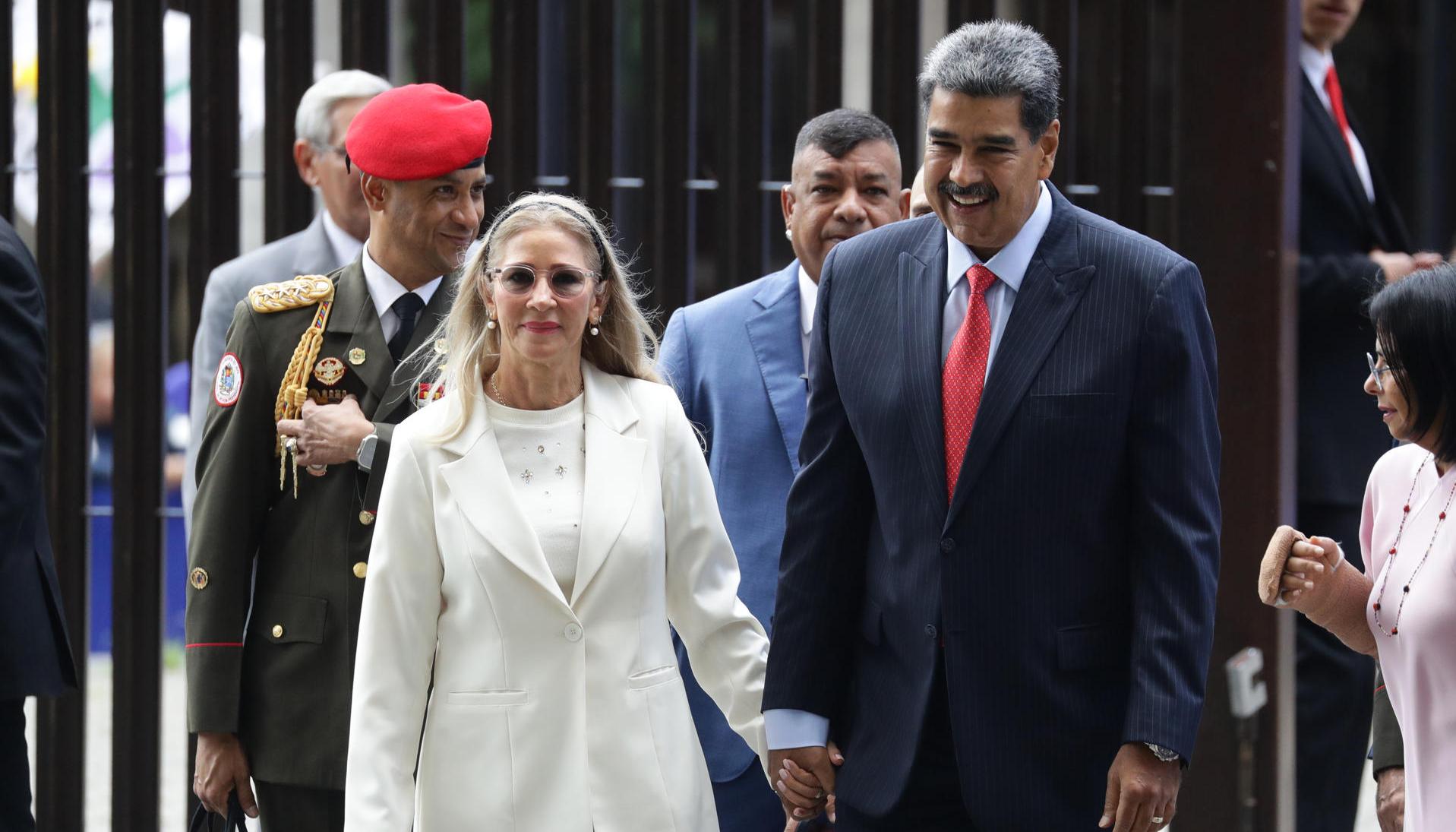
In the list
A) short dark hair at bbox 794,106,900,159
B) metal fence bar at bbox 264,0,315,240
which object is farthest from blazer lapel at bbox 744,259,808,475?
metal fence bar at bbox 264,0,315,240

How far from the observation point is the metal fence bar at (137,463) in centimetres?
527

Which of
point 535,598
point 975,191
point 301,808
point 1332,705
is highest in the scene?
point 975,191

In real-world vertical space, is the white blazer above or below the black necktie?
below

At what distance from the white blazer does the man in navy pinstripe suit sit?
0.25 m

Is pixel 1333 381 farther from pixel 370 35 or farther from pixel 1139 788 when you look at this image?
pixel 370 35

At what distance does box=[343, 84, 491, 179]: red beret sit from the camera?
3381 mm

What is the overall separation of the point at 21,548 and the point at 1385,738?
256 centimetres

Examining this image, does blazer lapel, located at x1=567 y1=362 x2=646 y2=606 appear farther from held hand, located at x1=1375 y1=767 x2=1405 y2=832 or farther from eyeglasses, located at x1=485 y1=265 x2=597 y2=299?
held hand, located at x1=1375 y1=767 x2=1405 y2=832

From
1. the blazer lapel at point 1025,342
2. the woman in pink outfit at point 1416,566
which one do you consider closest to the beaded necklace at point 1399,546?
the woman in pink outfit at point 1416,566

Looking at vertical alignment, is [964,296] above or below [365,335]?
above

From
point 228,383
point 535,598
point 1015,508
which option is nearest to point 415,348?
point 228,383

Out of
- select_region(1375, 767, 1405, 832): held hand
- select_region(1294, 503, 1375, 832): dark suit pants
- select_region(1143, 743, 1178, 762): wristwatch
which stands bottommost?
select_region(1294, 503, 1375, 832): dark suit pants

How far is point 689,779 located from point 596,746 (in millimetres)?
178

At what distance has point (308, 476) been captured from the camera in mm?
3336
